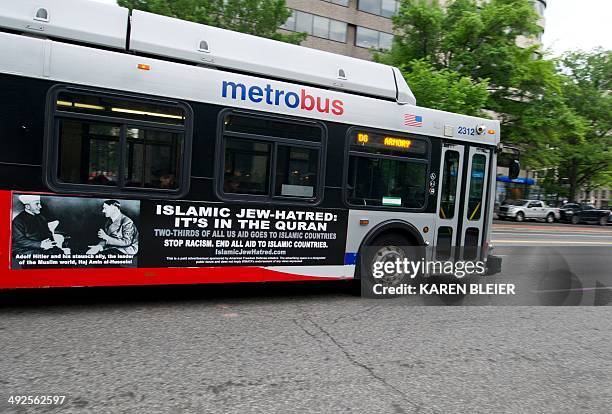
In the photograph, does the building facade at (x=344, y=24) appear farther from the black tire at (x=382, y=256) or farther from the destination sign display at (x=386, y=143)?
the black tire at (x=382, y=256)

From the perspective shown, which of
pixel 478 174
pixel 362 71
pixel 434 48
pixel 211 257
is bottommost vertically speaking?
pixel 211 257

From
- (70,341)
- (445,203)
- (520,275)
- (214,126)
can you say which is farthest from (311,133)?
(520,275)

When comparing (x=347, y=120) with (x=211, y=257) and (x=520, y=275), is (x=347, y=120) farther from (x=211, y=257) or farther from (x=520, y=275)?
(x=520, y=275)

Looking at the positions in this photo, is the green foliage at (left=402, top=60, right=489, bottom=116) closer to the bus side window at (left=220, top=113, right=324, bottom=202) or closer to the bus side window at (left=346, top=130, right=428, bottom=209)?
the bus side window at (left=346, top=130, right=428, bottom=209)

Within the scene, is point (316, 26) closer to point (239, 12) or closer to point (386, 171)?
point (239, 12)

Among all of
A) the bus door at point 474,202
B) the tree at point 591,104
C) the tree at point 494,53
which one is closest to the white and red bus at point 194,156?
the bus door at point 474,202

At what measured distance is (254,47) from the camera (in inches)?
248

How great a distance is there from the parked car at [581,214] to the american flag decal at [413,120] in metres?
34.8

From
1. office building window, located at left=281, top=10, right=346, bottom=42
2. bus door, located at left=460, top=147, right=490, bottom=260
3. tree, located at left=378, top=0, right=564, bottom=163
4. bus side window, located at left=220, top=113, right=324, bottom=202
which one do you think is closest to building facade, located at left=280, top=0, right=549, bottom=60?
office building window, located at left=281, top=10, right=346, bottom=42

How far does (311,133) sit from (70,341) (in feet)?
12.4

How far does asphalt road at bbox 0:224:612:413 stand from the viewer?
354 centimetres
